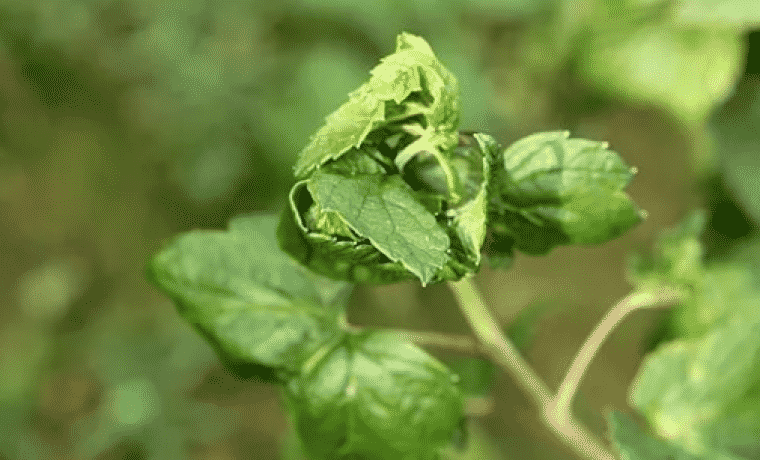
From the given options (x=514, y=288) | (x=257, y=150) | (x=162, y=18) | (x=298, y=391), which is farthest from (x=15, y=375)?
(x=298, y=391)

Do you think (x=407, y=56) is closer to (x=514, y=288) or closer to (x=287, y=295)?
(x=287, y=295)

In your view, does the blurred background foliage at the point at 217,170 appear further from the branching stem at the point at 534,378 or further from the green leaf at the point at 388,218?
the green leaf at the point at 388,218

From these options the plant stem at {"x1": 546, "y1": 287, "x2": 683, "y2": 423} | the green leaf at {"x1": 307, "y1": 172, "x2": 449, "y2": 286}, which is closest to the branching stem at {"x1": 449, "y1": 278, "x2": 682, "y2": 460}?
the plant stem at {"x1": 546, "y1": 287, "x2": 683, "y2": 423}

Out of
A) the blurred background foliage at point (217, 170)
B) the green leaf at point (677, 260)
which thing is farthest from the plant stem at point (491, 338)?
the blurred background foliage at point (217, 170)

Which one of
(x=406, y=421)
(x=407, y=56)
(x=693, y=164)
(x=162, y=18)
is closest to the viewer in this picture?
(x=407, y=56)

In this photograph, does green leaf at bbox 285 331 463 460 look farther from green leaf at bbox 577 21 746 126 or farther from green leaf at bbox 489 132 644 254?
green leaf at bbox 577 21 746 126

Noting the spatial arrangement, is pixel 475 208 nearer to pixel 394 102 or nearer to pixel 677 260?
pixel 394 102
